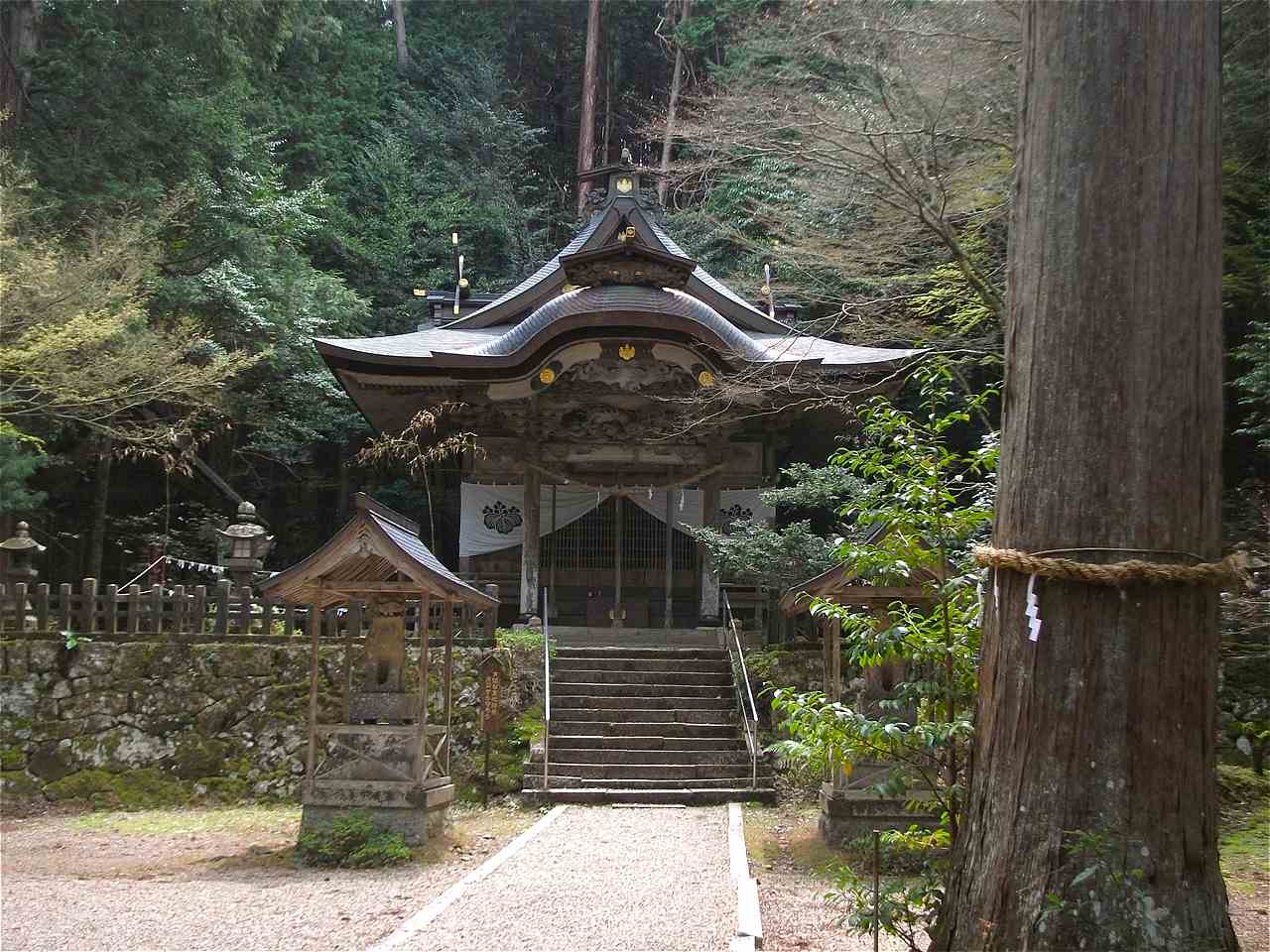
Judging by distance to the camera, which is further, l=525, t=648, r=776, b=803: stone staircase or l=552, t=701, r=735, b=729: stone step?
l=552, t=701, r=735, b=729: stone step

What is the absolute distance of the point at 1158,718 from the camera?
2.35 meters

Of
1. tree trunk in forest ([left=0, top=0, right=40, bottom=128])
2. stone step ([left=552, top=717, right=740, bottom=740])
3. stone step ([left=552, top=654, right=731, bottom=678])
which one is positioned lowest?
stone step ([left=552, top=717, right=740, bottom=740])

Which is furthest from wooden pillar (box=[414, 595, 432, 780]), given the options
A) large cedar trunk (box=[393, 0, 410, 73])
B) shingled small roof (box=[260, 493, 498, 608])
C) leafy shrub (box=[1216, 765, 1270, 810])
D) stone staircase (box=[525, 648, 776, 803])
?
large cedar trunk (box=[393, 0, 410, 73])

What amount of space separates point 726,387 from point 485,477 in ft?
15.8

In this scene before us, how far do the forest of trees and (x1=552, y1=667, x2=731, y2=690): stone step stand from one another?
4022mm

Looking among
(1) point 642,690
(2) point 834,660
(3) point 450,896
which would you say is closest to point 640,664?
(1) point 642,690

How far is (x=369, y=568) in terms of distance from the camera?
23.4 feet

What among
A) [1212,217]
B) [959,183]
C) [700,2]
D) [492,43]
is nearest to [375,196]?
[492,43]

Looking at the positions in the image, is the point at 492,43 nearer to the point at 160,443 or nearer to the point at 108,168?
the point at 108,168

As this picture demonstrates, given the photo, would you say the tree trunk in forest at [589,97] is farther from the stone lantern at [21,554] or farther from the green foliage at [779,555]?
the stone lantern at [21,554]

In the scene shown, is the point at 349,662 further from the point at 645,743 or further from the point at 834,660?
the point at 834,660

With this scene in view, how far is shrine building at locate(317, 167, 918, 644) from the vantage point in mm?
12008

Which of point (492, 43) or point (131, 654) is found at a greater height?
point (492, 43)

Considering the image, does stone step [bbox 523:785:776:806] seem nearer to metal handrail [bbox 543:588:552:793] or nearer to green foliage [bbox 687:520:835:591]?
metal handrail [bbox 543:588:552:793]
